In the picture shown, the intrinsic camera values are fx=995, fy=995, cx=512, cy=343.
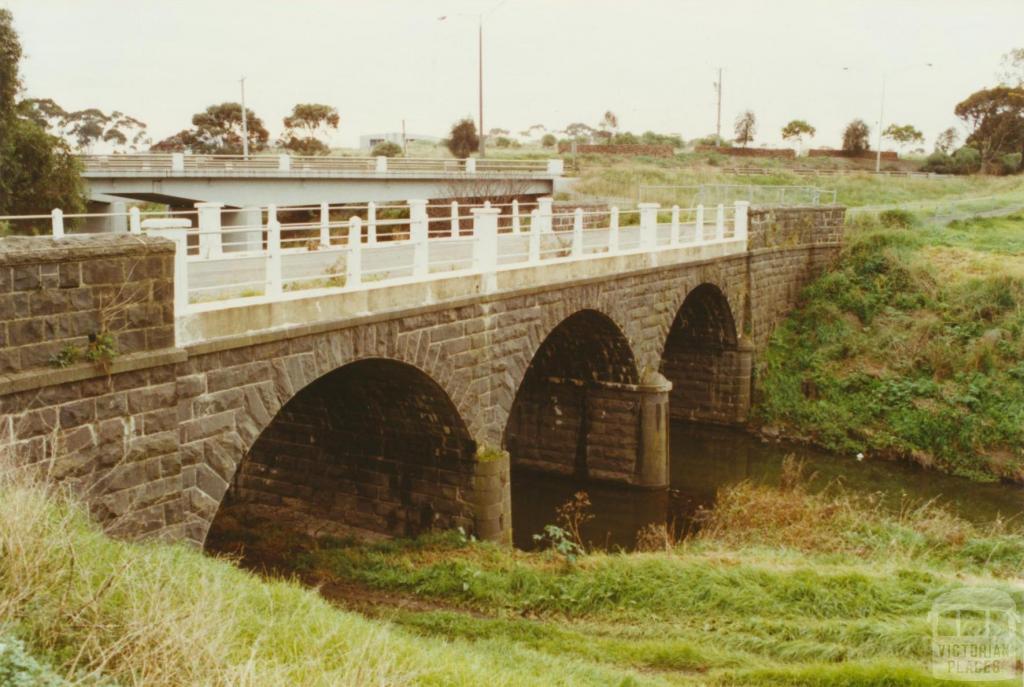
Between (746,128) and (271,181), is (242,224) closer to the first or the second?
(271,181)

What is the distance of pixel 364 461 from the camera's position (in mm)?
16016

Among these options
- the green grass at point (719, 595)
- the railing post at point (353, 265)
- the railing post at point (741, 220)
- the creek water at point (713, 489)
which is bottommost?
the creek water at point (713, 489)

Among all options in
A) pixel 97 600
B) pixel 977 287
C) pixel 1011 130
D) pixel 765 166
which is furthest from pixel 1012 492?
pixel 1011 130

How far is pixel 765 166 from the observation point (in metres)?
64.6

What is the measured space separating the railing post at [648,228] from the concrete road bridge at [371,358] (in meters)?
0.07

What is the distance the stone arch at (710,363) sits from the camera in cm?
2605

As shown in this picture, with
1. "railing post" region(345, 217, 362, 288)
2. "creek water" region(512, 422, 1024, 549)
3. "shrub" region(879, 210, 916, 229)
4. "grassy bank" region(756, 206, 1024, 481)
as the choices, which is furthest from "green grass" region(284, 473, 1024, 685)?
"shrub" region(879, 210, 916, 229)

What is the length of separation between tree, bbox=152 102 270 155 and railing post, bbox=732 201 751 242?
143 ft

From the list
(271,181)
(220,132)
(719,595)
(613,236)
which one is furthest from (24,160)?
(220,132)

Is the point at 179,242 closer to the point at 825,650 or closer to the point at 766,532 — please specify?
the point at 825,650

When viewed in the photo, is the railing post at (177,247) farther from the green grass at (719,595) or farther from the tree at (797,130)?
the tree at (797,130)

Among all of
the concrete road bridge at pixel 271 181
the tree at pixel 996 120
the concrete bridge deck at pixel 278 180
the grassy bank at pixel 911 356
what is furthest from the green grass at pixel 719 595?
the tree at pixel 996 120

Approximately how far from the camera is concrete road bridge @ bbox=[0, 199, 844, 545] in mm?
8547

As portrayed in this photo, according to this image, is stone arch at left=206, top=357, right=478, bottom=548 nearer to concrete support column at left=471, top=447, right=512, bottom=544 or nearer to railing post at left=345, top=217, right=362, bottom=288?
concrete support column at left=471, top=447, right=512, bottom=544
